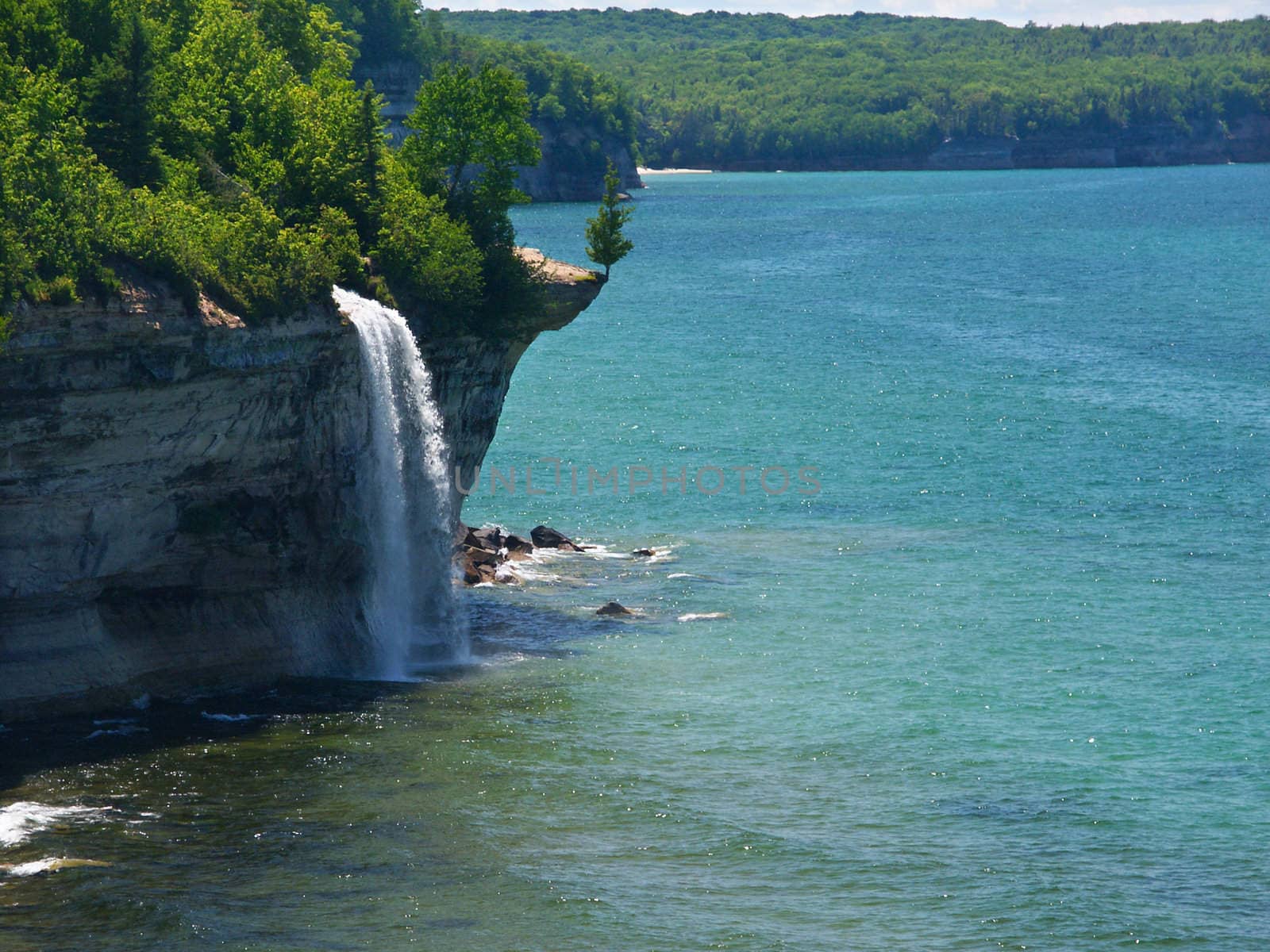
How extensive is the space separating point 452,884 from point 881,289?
11105 cm

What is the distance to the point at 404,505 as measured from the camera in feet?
162

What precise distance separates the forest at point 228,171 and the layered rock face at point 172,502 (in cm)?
126

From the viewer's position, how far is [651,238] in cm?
18812

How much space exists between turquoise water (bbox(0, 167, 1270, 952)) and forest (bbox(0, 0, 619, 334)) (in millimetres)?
11173

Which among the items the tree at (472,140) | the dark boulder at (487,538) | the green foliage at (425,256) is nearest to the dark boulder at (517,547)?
the dark boulder at (487,538)

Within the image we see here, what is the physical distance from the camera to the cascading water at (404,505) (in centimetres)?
4716

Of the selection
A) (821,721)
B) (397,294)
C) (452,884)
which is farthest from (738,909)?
(397,294)

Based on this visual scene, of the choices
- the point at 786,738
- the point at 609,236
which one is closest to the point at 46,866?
the point at 786,738

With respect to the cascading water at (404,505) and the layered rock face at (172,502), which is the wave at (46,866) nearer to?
the layered rock face at (172,502)

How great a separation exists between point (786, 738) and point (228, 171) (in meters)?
25.1

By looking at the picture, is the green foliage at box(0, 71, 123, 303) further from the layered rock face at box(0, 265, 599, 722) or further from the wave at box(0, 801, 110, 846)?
the wave at box(0, 801, 110, 846)

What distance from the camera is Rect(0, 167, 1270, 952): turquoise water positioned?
106ft

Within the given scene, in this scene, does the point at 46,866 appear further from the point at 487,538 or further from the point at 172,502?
the point at 487,538

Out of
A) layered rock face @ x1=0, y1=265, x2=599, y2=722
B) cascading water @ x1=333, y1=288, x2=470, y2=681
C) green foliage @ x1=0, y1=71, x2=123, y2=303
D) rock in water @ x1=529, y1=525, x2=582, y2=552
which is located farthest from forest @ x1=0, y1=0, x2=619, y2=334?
rock in water @ x1=529, y1=525, x2=582, y2=552
